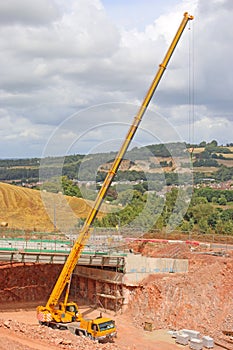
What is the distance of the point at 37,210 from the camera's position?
9069 centimetres

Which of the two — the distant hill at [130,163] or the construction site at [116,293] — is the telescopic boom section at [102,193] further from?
the distant hill at [130,163]

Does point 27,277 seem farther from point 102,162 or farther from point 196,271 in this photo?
point 102,162

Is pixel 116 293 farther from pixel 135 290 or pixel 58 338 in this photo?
pixel 58 338

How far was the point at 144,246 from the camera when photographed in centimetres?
5238

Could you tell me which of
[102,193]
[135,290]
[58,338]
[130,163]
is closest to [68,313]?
[58,338]

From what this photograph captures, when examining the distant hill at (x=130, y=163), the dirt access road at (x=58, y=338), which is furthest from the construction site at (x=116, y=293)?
the distant hill at (x=130, y=163)

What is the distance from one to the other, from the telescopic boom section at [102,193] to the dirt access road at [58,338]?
9.72 ft

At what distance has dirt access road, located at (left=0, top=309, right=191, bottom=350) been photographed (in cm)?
2848

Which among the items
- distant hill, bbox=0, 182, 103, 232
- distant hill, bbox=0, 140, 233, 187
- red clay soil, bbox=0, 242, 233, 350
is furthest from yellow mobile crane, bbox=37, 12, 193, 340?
distant hill, bbox=0, 182, 103, 232

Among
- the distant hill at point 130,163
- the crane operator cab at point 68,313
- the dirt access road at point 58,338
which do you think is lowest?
the dirt access road at point 58,338

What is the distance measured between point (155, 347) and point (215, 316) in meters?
7.09

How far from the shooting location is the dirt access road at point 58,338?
28.5 meters

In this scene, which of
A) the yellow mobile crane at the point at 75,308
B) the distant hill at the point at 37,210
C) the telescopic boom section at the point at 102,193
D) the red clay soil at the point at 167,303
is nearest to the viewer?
the yellow mobile crane at the point at 75,308

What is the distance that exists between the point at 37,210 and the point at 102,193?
5597 cm
